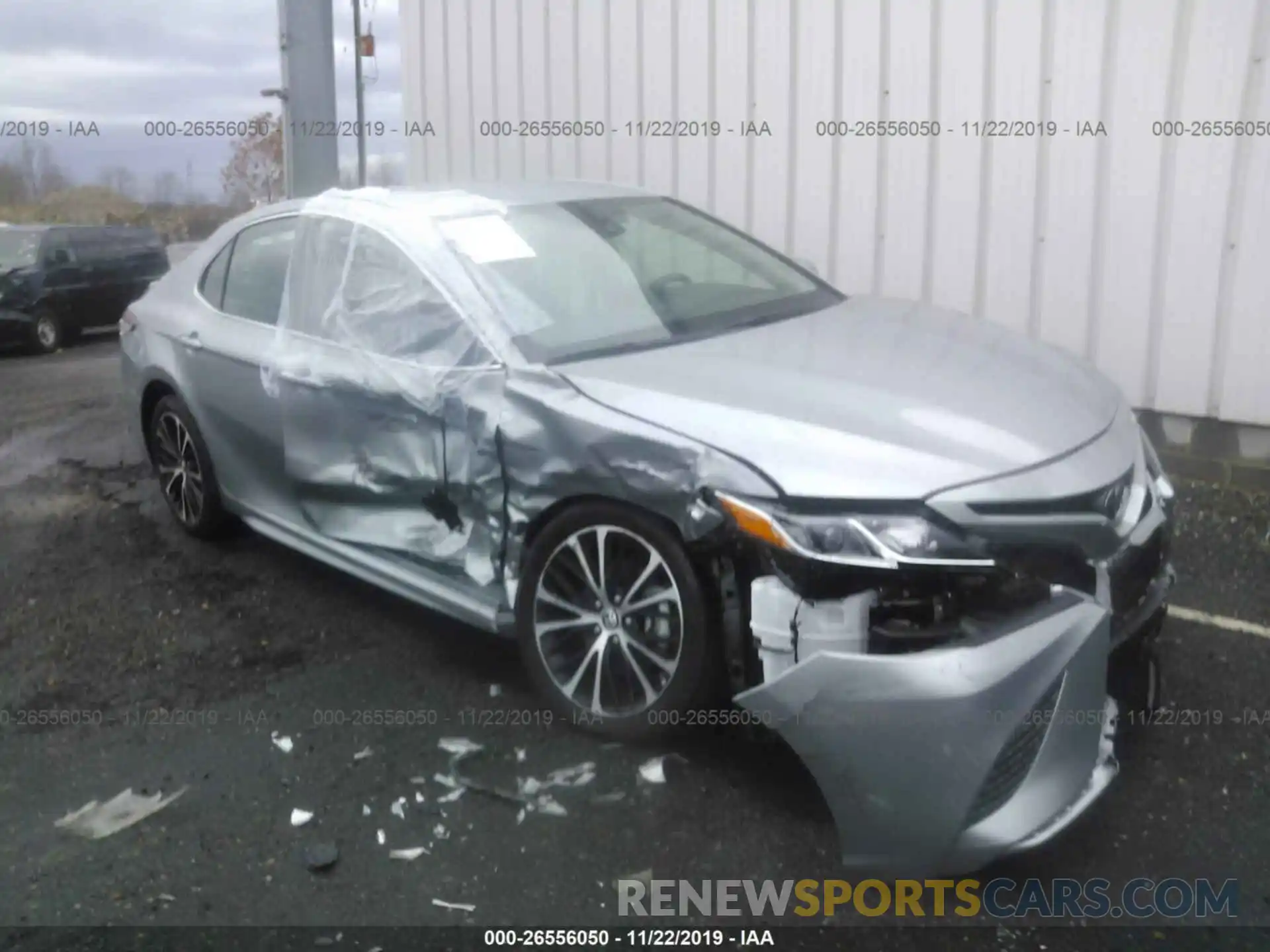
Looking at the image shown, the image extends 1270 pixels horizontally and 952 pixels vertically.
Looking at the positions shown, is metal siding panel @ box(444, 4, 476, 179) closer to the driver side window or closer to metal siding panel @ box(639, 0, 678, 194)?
metal siding panel @ box(639, 0, 678, 194)

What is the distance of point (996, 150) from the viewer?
20.7ft

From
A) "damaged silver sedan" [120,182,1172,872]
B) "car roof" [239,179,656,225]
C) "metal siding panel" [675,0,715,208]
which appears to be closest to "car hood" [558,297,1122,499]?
"damaged silver sedan" [120,182,1172,872]

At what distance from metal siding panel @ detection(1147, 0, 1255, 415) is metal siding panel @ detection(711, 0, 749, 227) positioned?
7.97ft

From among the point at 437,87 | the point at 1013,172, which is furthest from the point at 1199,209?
the point at 437,87

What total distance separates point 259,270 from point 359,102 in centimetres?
380

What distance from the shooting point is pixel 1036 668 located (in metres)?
2.77

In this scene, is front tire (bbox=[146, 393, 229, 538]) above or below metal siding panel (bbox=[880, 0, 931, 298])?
below

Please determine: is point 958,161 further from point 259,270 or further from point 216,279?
point 216,279

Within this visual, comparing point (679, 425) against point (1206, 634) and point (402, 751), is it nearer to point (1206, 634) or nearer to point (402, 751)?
point (402, 751)

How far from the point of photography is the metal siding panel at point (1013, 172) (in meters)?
6.13

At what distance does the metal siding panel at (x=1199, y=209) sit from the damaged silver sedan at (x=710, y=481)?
210 cm

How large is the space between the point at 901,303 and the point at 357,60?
511cm

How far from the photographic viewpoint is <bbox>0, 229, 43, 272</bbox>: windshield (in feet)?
46.6

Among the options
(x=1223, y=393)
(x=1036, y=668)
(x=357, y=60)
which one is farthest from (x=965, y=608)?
(x=357, y=60)
